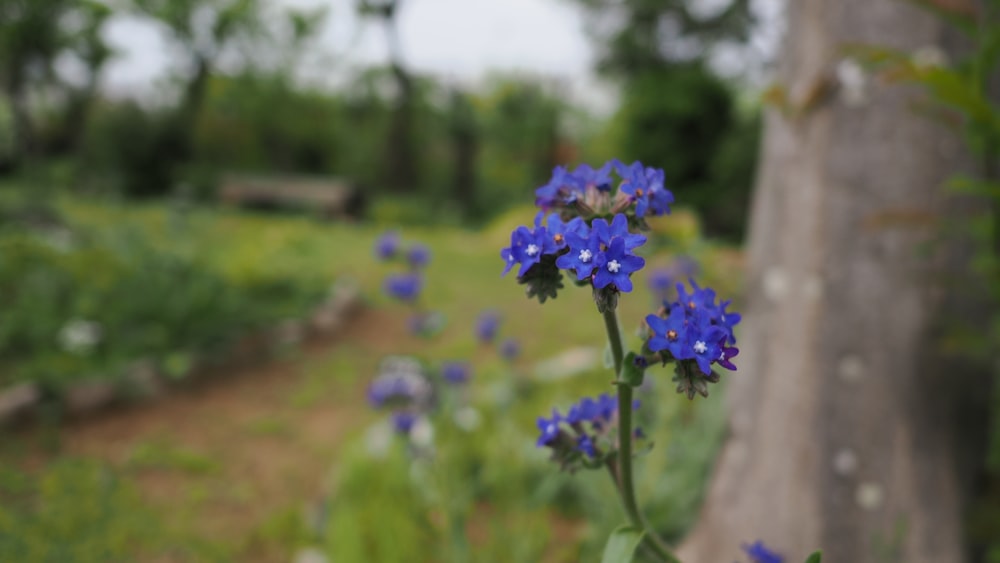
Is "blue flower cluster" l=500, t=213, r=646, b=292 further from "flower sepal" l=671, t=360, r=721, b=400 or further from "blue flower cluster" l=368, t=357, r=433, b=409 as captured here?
"blue flower cluster" l=368, t=357, r=433, b=409

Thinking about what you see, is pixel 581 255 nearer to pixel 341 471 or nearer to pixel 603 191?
pixel 603 191

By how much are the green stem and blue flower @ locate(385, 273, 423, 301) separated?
4.88 ft

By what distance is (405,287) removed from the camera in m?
2.33

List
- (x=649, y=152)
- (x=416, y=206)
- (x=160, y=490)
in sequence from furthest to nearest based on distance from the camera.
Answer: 1. (x=416, y=206)
2. (x=649, y=152)
3. (x=160, y=490)

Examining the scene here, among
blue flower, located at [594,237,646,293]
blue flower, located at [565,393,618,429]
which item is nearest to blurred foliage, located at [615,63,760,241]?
blue flower, located at [565,393,618,429]

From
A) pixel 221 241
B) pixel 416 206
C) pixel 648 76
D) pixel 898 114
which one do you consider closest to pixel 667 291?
pixel 898 114

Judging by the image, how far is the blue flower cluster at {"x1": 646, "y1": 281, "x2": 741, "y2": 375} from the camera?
0.77 meters

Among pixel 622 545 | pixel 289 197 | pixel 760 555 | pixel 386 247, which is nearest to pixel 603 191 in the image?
pixel 622 545

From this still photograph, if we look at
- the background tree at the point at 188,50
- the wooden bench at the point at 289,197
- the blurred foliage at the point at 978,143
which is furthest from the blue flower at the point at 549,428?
the background tree at the point at 188,50

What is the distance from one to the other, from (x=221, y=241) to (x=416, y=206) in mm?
6288

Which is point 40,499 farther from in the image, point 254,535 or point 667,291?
point 667,291

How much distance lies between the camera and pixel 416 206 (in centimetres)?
1426

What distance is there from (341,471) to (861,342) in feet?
6.88

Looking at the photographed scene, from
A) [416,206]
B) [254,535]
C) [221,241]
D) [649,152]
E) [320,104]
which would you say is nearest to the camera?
[254,535]
